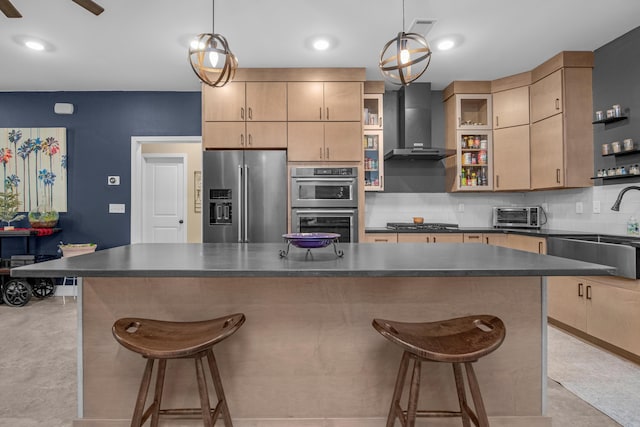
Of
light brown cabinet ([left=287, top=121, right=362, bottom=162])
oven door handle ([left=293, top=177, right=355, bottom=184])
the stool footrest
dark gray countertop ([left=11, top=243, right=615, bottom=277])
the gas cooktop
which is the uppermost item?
light brown cabinet ([left=287, top=121, right=362, bottom=162])

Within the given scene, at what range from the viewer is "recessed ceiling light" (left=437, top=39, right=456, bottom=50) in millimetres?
3410

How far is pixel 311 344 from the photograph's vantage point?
69.2 inches

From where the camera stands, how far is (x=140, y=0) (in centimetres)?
277

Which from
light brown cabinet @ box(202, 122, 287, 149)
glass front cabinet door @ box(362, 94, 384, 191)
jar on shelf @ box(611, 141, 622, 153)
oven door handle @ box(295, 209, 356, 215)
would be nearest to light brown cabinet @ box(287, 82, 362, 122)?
light brown cabinet @ box(202, 122, 287, 149)

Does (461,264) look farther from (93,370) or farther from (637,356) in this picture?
(637,356)

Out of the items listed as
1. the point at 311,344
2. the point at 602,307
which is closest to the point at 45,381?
the point at 311,344

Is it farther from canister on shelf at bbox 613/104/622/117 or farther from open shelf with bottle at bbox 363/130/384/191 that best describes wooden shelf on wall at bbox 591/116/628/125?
open shelf with bottle at bbox 363/130/384/191

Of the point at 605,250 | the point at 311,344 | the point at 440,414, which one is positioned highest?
the point at 605,250

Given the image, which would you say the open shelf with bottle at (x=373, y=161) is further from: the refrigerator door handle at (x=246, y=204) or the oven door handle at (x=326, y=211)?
the refrigerator door handle at (x=246, y=204)

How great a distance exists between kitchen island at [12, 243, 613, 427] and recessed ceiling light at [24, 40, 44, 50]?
2834 millimetres

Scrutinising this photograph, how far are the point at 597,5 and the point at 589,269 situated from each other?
2.54m

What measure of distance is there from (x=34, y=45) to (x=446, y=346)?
169 inches

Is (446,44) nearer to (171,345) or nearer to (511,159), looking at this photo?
(511,159)

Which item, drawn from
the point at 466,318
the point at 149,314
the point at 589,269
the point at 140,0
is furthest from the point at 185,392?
the point at 140,0
